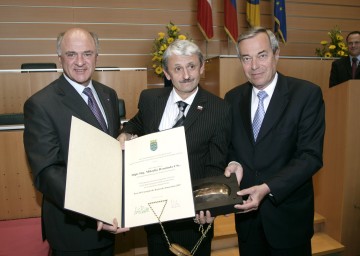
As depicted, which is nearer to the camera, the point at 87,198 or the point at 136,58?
the point at 87,198

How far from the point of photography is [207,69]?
4.98 metres

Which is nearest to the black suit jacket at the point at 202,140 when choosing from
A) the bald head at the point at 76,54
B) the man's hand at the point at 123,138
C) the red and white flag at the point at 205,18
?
the man's hand at the point at 123,138

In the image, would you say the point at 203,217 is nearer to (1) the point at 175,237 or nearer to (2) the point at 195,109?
(1) the point at 175,237

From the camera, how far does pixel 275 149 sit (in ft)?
5.32

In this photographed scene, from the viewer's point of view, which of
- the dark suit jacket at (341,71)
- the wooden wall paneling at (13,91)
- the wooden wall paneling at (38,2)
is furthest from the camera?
the wooden wall paneling at (38,2)

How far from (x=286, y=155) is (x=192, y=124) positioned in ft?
1.72

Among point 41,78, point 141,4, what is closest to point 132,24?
point 141,4

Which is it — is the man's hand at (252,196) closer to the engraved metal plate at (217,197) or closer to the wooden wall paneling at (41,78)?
the engraved metal plate at (217,197)

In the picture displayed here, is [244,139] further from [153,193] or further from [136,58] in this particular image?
[136,58]

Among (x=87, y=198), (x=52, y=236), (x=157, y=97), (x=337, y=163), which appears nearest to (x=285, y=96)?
(x=157, y=97)

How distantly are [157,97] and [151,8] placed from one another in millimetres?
4489

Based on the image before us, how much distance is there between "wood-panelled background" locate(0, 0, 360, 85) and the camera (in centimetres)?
532

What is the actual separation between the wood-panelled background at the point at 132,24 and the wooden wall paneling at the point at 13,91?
5.01 feet

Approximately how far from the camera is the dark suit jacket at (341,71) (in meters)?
4.62
